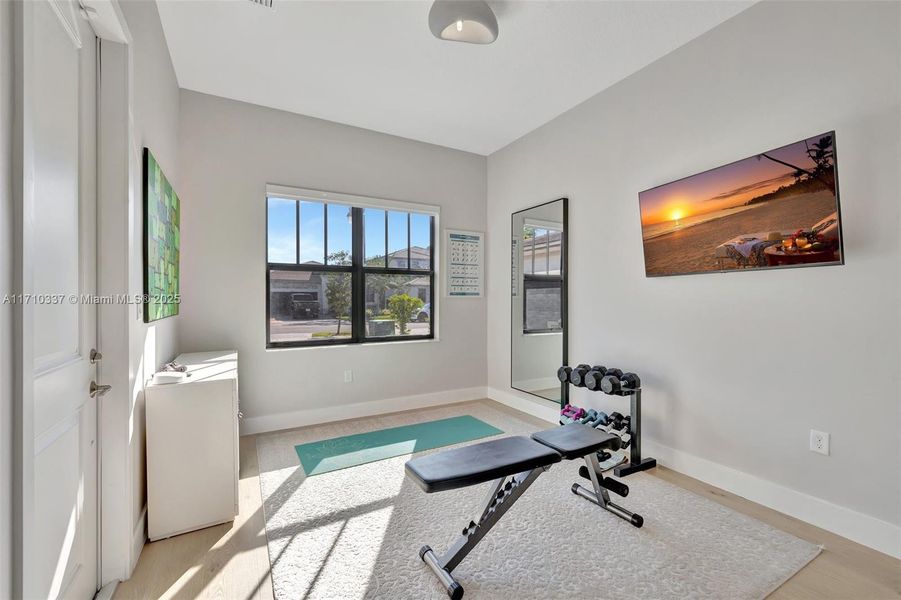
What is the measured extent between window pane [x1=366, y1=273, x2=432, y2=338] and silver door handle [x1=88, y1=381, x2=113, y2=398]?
256 cm

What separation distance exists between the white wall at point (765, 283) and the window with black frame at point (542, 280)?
0.27 m

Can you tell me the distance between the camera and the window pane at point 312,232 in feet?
12.8

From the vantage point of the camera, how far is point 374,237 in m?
4.23

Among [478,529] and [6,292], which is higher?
[6,292]

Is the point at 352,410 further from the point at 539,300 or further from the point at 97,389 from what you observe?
the point at 97,389

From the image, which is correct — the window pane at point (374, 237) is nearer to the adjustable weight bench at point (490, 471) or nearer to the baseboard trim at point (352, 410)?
the baseboard trim at point (352, 410)

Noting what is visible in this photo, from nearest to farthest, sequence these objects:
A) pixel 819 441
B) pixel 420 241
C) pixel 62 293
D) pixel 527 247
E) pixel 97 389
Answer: pixel 62 293 → pixel 97 389 → pixel 819 441 → pixel 527 247 → pixel 420 241

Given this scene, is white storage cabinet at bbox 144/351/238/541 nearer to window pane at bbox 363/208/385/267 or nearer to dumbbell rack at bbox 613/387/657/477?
window pane at bbox 363/208/385/267

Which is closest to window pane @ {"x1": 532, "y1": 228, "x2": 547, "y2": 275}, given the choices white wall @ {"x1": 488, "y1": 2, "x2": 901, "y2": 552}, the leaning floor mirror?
the leaning floor mirror

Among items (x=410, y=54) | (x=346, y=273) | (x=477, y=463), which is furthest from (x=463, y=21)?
(x=346, y=273)

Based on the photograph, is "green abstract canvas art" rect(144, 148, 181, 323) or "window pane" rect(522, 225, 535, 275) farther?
"window pane" rect(522, 225, 535, 275)

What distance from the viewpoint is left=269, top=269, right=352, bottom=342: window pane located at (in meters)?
3.78

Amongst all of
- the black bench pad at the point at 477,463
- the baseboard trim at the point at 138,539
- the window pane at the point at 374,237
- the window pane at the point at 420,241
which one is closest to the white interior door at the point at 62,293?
the baseboard trim at the point at 138,539

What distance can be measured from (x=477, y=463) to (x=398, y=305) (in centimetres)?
277
